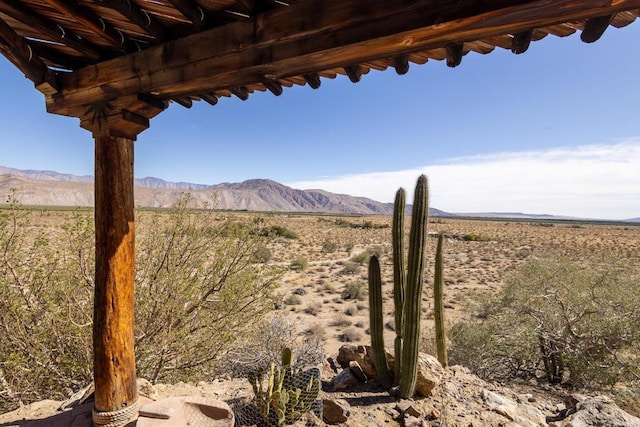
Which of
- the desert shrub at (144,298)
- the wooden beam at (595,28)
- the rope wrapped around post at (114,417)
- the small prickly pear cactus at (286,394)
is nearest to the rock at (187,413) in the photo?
the rope wrapped around post at (114,417)

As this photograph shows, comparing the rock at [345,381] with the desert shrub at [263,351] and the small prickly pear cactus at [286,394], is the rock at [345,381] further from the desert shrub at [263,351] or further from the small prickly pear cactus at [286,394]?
the desert shrub at [263,351]

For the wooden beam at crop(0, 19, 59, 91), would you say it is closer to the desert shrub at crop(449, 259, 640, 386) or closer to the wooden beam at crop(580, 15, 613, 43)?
the wooden beam at crop(580, 15, 613, 43)

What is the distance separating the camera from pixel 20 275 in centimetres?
452

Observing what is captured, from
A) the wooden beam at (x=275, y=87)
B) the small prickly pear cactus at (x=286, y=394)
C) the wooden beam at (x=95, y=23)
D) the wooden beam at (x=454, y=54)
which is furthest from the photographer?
the small prickly pear cactus at (x=286, y=394)

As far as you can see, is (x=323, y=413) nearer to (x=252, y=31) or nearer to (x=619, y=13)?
(x=252, y=31)

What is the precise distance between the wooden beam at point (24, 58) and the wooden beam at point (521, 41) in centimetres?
291

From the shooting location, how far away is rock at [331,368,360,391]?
456cm

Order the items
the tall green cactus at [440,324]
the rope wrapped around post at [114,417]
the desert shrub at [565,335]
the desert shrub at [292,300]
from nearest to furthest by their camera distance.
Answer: the rope wrapped around post at [114,417]
the tall green cactus at [440,324]
the desert shrub at [565,335]
the desert shrub at [292,300]

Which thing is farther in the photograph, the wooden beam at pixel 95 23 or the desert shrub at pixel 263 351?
the desert shrub at pixel 263 351

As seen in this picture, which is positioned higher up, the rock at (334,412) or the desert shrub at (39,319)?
the desert shrub at (39,319)

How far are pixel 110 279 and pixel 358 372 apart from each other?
339 centimetres

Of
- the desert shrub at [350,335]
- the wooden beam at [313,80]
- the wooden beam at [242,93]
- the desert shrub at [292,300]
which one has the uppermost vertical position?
the wooden beam at [242,93]

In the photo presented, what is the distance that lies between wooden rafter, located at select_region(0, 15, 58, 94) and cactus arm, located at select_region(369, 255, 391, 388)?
399cm

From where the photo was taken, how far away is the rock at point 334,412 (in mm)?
3723
